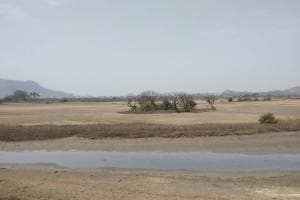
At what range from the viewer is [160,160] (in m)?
26.1

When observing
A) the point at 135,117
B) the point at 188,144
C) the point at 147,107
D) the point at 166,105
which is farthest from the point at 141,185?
the point at 166,105

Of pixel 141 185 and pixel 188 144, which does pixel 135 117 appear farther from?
pixel 141 185

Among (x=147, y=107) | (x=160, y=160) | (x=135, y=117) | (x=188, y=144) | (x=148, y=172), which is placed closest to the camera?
(x=148, y=172)

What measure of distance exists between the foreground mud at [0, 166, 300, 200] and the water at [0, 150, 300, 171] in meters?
2.13

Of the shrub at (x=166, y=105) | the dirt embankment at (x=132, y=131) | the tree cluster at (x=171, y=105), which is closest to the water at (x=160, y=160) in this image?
the dirt embankment at (x=132, y=131)

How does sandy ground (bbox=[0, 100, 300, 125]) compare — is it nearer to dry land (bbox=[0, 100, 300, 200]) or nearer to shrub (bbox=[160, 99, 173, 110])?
shrub (bbox=[160, 99, 173, 110])

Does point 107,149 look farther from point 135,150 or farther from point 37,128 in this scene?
point 37,128

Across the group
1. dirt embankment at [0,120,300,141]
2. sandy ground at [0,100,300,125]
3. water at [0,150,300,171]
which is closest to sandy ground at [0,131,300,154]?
dirt embankment at [0,120,300,141]

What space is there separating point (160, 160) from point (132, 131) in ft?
39.2

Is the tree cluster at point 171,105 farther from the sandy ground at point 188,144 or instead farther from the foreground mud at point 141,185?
the foreground mud at point 141,185

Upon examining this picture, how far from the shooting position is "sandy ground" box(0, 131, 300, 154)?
30.3 metres

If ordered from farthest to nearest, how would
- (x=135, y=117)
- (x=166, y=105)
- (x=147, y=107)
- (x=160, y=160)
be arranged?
(x=166, y=105), (x=147, y=107), (x=135, y=117), (x=160, y=160)

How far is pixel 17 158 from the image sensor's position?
92.3 feet

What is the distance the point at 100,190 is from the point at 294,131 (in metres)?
25.4
